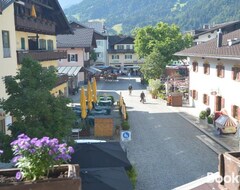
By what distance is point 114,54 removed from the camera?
277 ft

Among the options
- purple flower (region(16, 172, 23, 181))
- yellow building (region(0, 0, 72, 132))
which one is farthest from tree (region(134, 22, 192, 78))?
purple flower (region(16, 172, 23, 181))

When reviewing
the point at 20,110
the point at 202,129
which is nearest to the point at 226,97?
the point at 202,129

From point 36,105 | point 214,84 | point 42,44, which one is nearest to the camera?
point 36,105

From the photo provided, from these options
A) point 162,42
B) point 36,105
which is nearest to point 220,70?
point 36,105

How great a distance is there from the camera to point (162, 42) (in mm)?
56375

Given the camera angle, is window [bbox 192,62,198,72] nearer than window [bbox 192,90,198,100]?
Yes

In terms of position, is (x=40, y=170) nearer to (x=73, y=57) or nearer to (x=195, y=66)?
(x=195, y=66)

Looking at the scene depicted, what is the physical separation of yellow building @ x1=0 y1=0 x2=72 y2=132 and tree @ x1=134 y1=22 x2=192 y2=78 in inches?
871

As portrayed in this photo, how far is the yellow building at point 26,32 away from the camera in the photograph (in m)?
18.5

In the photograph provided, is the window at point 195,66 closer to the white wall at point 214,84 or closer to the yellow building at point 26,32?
the white wall at point 214,84

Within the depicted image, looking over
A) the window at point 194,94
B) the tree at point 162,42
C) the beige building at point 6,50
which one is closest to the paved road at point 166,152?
the window at point 194,94

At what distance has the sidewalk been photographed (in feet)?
70.9

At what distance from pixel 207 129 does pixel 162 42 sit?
32.3 metres

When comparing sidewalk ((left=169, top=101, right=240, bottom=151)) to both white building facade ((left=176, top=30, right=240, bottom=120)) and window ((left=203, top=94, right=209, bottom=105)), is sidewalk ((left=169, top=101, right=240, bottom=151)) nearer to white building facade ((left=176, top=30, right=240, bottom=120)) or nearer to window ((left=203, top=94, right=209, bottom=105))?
white building facade ((left=176, top=30, right=240, bottom=120))
